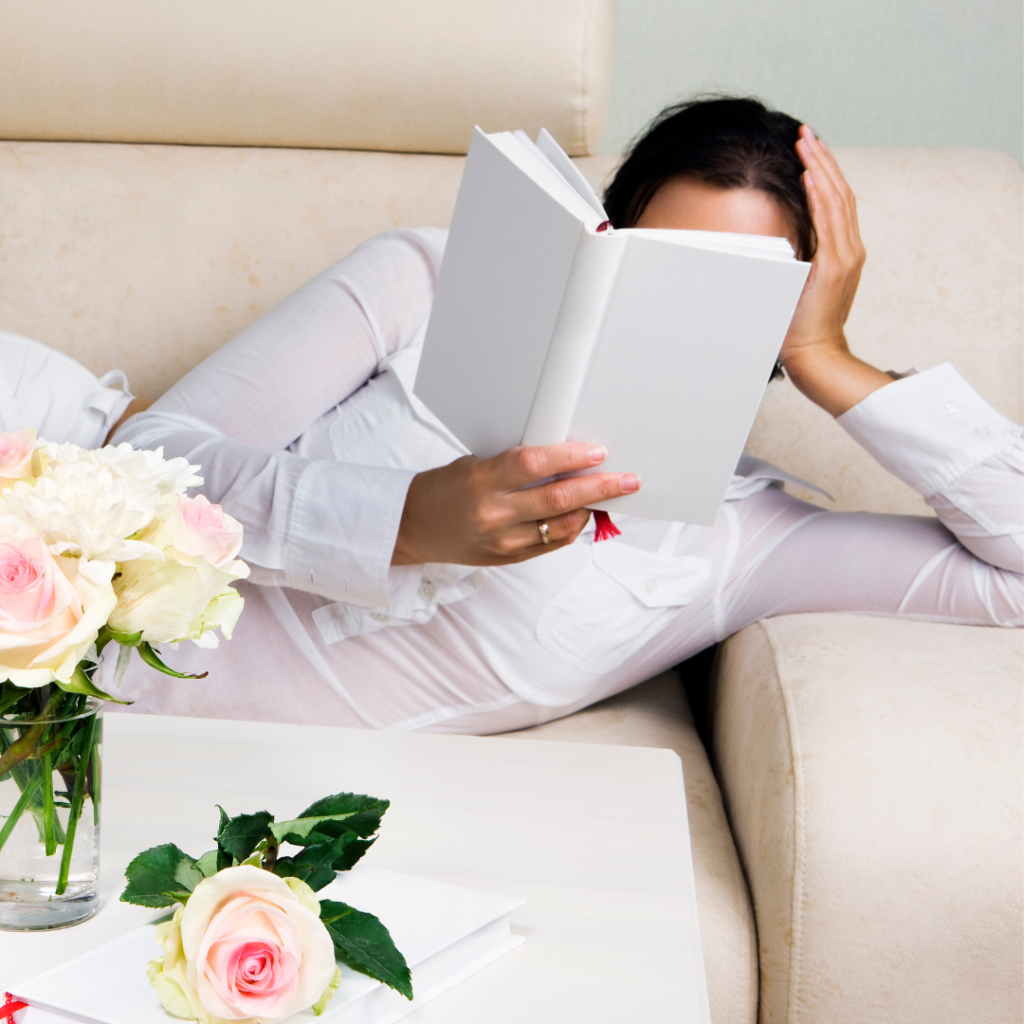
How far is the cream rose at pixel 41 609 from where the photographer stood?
41 centimetres

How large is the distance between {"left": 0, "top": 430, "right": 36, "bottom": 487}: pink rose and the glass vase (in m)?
0.09

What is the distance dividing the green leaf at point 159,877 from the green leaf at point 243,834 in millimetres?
17

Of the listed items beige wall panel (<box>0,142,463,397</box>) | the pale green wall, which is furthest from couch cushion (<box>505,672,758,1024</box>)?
the pale green wall

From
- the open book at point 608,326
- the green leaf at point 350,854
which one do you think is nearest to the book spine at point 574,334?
the open book at point 608,326

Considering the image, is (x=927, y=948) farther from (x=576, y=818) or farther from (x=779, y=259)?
(x=779, y=259)

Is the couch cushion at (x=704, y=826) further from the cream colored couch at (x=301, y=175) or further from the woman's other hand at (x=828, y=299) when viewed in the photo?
the woman's other hand at (x=828, y=299)

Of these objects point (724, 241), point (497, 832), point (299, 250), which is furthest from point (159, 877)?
point (299, 250)

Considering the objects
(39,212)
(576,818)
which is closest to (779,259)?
(576,818)

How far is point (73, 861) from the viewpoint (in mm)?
498

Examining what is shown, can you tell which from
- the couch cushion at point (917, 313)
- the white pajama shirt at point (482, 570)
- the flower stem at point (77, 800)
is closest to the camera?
the flower stem at point (77, 800)

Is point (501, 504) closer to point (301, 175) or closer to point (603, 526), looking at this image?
point (603, 526)

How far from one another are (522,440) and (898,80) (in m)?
1.32

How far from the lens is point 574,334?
698mm

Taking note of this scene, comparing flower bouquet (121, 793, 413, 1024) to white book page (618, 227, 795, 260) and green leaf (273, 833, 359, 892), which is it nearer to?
green leaf (273, 833, 359, 892)
